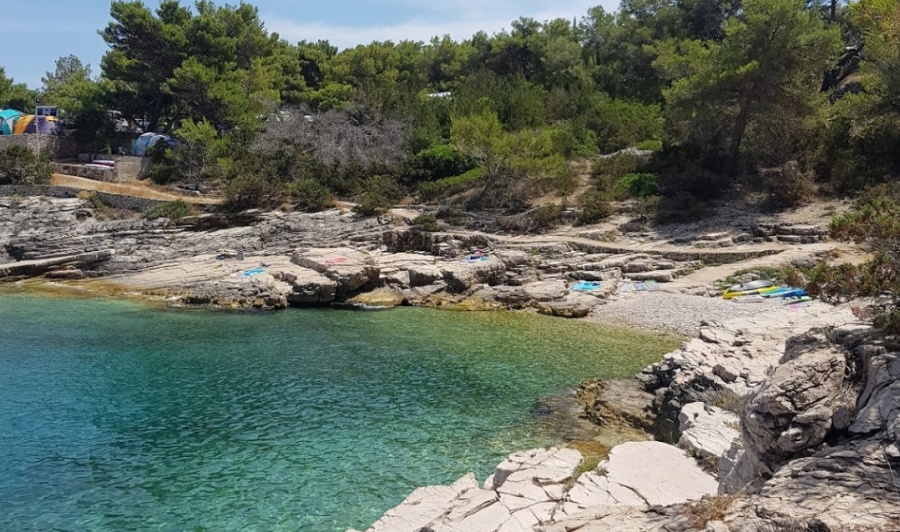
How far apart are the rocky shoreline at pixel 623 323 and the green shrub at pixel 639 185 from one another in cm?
433

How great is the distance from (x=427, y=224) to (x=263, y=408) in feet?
61.6

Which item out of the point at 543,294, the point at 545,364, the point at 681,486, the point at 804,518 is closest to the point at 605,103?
the point at 543,294

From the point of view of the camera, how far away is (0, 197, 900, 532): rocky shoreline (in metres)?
5.86

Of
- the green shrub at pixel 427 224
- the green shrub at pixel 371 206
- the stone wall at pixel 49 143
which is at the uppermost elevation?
the stone wall at pixel 49 143

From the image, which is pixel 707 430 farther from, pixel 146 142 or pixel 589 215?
pixel 146 142

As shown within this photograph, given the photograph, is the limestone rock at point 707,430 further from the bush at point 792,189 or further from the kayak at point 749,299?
the bush at point 792,189

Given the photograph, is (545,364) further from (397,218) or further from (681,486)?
(397,218)

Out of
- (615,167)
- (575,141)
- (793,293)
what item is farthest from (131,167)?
(793,293)

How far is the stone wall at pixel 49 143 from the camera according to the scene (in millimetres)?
43969

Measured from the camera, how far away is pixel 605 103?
4681 cm

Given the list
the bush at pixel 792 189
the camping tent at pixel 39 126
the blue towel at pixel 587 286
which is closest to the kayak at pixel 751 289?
the blue towel at pixel 587 286

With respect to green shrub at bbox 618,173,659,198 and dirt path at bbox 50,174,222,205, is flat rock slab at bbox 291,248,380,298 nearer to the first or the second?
dirt path at bbox 50,174,222,205

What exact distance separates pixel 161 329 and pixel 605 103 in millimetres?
35921

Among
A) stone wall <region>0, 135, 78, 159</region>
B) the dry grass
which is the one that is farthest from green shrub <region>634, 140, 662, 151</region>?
stone wall <region>0, 135, 78, 159</region>
